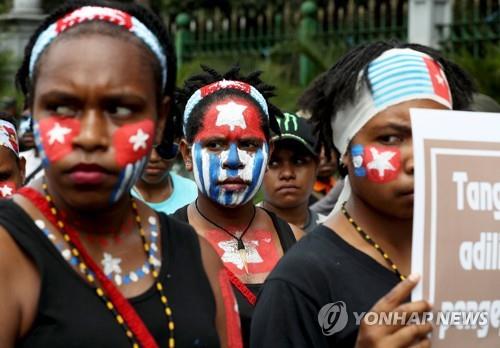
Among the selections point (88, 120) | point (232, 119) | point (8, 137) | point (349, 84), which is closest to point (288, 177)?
point (232, 119)

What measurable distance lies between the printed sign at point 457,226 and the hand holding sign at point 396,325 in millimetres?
70

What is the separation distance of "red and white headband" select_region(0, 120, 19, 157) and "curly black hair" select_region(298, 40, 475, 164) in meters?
1.84

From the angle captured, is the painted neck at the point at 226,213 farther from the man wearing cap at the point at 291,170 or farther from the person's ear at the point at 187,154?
the man wearing cap at the point at 291,170

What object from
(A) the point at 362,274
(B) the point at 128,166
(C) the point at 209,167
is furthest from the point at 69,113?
(C) the point at 209,167

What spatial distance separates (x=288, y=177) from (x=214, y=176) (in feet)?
4.61

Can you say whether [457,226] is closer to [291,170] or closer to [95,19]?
[95,19]

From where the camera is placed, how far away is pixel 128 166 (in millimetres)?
3074

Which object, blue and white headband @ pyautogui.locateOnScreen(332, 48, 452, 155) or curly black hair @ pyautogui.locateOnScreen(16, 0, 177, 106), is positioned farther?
blue and white headband @ pyautogui.locateOnScreen(332, 48, 452, 155)

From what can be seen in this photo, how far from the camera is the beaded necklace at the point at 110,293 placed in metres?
2.97

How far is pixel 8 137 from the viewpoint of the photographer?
5691 mm

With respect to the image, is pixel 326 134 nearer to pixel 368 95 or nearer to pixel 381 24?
pixel 368 95

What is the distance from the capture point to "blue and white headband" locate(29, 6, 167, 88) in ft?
10.3

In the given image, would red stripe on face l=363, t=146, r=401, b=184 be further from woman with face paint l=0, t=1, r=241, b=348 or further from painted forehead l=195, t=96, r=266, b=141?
painted forehead l=195, t=96, r=266, b=141

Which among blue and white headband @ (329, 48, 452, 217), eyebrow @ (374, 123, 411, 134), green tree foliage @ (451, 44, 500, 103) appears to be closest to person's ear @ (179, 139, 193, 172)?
blue and white headband @ (329, 48, 452, 217)
